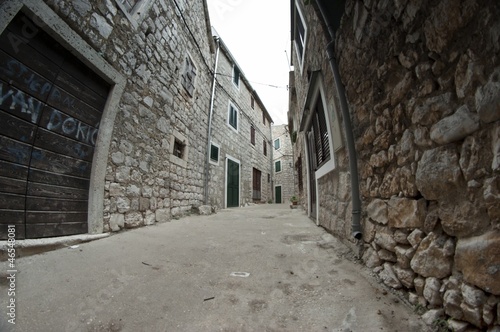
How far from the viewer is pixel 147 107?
157 inches

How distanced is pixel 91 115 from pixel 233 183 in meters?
6.59

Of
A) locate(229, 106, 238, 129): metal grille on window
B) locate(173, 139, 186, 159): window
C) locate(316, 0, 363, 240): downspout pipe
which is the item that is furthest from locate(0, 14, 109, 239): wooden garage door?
locate(229, 106, 238, 129): metal grille on window

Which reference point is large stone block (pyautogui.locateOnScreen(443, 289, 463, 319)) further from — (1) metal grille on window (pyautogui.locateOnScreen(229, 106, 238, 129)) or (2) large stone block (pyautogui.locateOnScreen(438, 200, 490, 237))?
(1) metal grille on window (pyautogui.locateOnScreen(229, 106, 238, 129))

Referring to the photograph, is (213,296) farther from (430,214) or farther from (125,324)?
(430,214)

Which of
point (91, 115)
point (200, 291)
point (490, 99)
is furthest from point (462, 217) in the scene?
point (91, 115)

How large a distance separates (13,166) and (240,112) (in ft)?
29.8

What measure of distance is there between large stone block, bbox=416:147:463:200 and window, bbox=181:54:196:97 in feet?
18.0

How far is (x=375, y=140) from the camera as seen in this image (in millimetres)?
1845

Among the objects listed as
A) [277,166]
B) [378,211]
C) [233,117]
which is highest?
[233,117]

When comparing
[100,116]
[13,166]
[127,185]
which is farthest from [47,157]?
[127,185]

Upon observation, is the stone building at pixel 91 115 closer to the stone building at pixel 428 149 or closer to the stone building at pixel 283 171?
the stone building at pixel 428 149

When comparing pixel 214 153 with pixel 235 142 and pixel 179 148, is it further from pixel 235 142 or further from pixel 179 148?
pixel 179 148

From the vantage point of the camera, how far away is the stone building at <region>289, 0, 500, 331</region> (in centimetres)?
95

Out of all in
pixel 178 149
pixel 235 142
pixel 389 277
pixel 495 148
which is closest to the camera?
pixel 495 148
